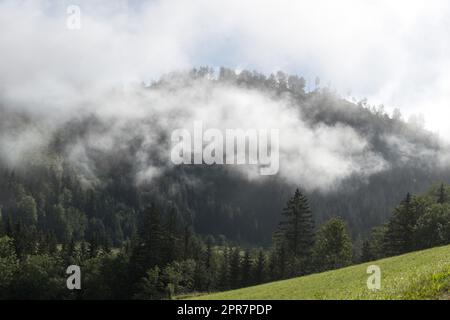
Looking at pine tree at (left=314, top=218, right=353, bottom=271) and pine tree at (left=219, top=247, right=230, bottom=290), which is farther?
pine tree at (left=219, top=247, right=230, bottom=290)

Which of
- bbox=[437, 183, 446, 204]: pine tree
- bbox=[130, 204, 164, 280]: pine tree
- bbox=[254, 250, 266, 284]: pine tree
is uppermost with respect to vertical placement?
bbox=[437, 183, 446, 204]: pine tree

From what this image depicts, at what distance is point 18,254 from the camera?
138250 mm

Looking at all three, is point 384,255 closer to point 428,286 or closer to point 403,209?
point 403,209

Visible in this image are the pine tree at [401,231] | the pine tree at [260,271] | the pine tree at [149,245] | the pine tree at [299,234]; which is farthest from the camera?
the pine tree at [260,271]

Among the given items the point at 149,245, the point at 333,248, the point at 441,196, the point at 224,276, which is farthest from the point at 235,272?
the point at 441,196

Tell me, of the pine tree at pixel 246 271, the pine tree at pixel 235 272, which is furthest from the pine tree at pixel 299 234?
the pine tree at pixel 235 272

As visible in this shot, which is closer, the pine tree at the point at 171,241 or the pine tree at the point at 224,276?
the pine tree at the point at 171,241

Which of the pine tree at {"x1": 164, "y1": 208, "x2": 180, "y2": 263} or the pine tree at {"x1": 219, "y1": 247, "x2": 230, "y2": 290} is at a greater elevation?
the pine tree at {"x1": 164, "y1": 208, "x2": 180, "y2": 263}

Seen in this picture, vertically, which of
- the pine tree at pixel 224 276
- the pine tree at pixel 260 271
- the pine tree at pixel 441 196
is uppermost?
the pine tree at pixel 441 196

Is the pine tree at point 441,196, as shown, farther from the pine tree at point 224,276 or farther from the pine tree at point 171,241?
the pine tree at point 171,241

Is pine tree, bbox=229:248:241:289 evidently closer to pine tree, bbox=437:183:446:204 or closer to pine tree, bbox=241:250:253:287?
pine tree, bbox=241:250:253:287

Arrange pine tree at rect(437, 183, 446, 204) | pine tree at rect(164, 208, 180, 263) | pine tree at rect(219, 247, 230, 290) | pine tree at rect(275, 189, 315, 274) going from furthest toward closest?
pine tree at rect(437, 183, 446, 204), pine tree at rect(219, 247, 230, 290), pine tree at rect(164, 208, 180, 263), pine tree at rect(275, 189, 315, 274)

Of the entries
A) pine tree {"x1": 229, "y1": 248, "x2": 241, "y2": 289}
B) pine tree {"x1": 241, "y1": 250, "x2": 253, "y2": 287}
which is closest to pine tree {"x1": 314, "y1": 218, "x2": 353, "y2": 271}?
pine tree {"x1": 241, "y1": 250, "x2": 253, "y2": 287}
